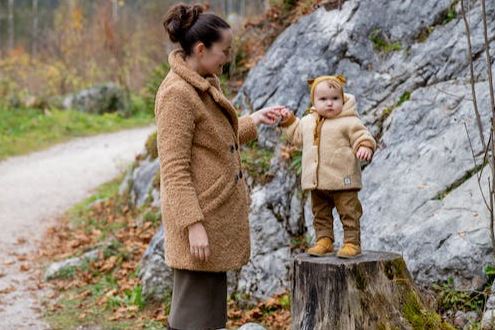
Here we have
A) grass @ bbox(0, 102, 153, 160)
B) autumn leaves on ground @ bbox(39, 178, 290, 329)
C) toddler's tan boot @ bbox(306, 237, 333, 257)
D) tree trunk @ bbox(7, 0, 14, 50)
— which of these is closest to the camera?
toddler's tan boot @ bbox(306, 237, 333, 257)

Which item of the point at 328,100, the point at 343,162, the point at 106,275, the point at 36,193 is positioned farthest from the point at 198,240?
the point at 36,193

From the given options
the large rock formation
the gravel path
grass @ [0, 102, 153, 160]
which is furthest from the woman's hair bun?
grass @ [0, 102, 153, 160]

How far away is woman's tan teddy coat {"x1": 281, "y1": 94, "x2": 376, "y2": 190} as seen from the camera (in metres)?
3.62

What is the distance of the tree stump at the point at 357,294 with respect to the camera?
3.67 meters

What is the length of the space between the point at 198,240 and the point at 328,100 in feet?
3.31

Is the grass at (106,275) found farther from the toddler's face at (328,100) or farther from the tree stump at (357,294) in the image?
the toddler's face at (328,100)

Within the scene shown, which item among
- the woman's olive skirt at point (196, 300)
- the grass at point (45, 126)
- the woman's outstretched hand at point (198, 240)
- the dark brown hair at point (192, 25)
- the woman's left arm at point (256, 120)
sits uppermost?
the grass at point (45, 126)

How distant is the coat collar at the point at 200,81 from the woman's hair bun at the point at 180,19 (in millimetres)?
125

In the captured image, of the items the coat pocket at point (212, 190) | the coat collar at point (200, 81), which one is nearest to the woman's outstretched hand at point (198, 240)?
the coat pocket at point (212, 190)

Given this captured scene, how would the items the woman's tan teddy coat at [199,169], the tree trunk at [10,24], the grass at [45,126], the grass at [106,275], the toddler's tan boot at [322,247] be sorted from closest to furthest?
1. the woman's tan teddy coat at [199,169]
2. the toddler's tan boot at [322,247]
3. the grass at [106,275]
4. the grass at [45,126]
5. the tree trunk at [10,24]

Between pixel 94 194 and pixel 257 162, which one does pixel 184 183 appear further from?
pixel 94 194

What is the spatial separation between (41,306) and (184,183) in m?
3.87

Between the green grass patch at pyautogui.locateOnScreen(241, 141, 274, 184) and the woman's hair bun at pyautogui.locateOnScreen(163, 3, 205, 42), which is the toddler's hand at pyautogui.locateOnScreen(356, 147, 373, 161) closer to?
the woman's hair bun at pyautogui.locateOnScreen(163, 3, 205, 42)

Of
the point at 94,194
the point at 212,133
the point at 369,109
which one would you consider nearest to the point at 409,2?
the point at 369,109
